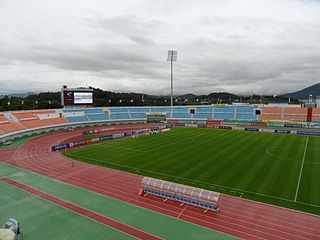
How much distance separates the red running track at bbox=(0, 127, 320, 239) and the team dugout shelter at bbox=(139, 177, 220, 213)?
485mm

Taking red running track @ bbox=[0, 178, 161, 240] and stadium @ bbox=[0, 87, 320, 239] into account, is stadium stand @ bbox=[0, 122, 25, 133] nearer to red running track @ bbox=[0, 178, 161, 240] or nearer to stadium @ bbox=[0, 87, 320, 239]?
stadium @ bbox=[0, 87, 320, 239]

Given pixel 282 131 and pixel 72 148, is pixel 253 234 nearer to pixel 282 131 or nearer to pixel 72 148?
pixel 72 148

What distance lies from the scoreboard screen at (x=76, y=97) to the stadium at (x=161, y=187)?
46.0 ft

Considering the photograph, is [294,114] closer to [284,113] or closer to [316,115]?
[284,113]

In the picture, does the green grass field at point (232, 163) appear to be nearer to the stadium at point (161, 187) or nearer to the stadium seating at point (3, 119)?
the stadium at point (161, 187)

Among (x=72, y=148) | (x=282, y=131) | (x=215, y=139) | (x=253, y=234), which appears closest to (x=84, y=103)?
(x=72, y=148)

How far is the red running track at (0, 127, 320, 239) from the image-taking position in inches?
622

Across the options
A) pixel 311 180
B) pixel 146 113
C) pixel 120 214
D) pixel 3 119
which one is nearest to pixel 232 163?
pixel 311 180

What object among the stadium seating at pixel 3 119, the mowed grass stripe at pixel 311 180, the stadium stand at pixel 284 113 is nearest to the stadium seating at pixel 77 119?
the stadium seating at pixel 3 119

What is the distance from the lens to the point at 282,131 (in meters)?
55.3

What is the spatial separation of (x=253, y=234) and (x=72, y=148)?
30830mm

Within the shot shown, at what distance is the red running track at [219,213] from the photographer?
51.8 feet

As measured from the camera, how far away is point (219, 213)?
1809 cm

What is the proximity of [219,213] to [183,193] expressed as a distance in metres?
2.96
